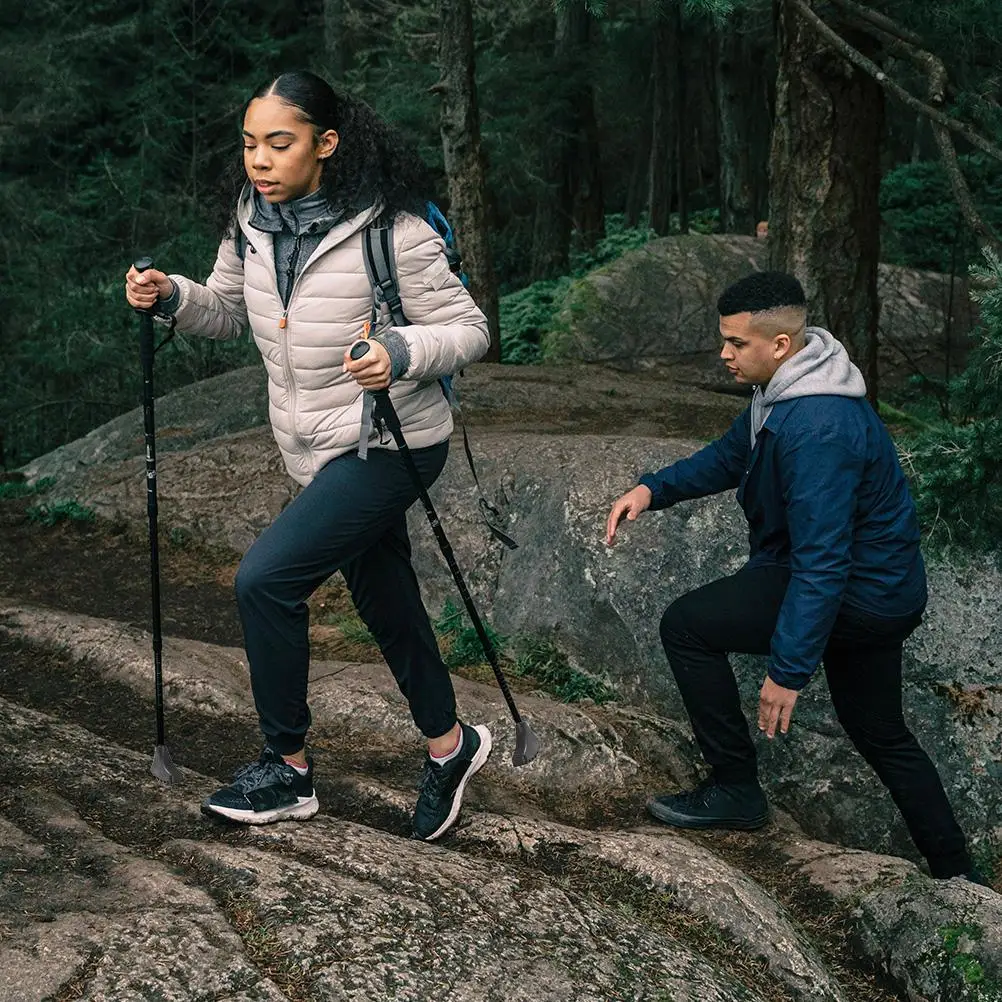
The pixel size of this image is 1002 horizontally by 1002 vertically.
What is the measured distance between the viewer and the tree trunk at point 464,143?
13.0 metres

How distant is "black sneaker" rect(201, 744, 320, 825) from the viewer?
14.1 feet

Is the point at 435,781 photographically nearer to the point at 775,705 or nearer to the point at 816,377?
the point at 775,705

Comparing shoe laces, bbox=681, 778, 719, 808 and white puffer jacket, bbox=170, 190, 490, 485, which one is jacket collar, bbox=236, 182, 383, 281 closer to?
white puffer jacket, bbox=170, 190, 490, 485

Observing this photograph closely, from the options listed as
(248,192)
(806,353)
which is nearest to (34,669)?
(248,192)

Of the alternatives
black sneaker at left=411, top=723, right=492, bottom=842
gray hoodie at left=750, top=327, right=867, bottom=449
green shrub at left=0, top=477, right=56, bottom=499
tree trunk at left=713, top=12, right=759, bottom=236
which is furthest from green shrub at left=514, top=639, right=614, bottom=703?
tree trunk at left=713, top=12, right=759, bottom=236

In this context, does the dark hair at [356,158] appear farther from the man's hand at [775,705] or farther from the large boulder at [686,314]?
the large boulder at [686,314]

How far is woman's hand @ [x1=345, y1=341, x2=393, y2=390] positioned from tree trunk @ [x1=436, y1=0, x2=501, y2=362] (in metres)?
9.00

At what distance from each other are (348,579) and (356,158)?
4.59 ft

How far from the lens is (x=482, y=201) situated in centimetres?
1340

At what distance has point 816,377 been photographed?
179 inches

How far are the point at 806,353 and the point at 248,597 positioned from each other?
209cm

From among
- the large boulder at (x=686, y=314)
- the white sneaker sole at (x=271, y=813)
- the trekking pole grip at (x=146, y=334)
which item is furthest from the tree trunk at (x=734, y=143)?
the white sneaker sole at (x=271, y=813)

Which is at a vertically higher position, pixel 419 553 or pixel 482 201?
pixel 482 201

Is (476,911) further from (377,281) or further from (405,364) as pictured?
(377,281)
